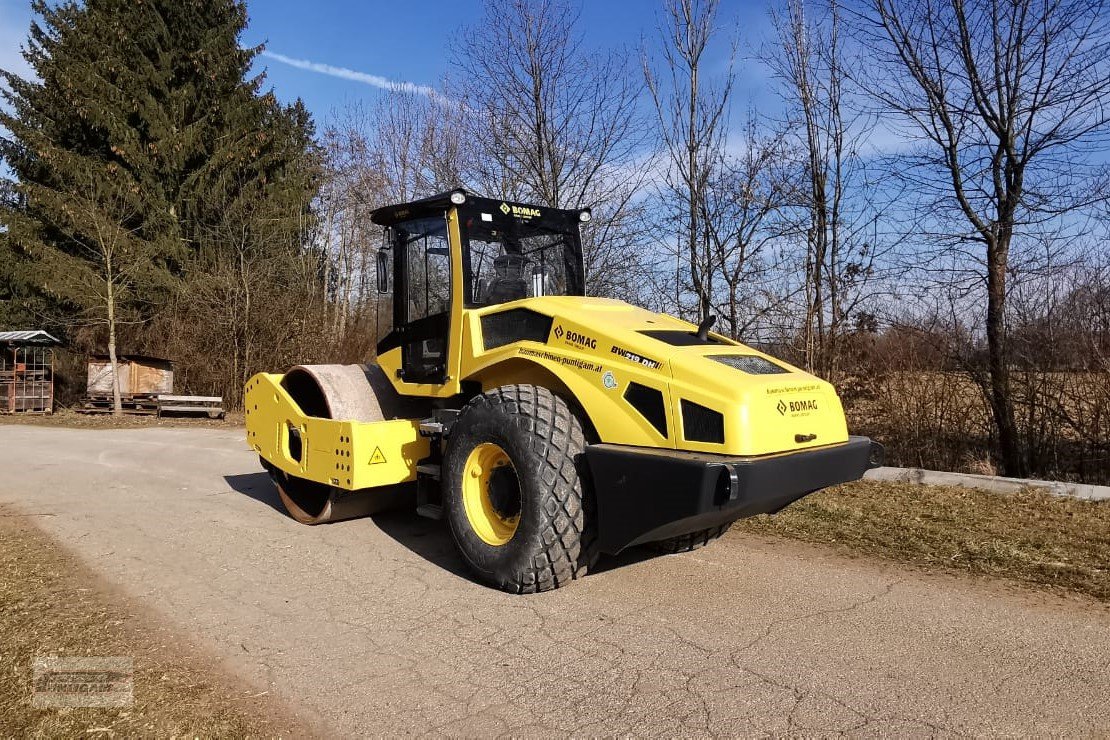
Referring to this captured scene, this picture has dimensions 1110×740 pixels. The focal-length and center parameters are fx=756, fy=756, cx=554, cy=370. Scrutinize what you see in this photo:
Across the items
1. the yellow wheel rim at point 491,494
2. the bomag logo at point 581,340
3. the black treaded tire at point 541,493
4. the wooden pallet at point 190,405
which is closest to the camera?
the black treaded tire at point 541,493

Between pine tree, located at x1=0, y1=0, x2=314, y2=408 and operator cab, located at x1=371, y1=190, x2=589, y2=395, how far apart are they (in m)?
17.7

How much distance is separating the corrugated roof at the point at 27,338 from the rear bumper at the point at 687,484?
2116 cm

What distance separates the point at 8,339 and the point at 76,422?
426 cm

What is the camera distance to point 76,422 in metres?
17.9

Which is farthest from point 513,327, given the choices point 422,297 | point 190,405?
point 190,405

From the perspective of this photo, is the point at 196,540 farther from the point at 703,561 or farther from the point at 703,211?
the point at 703,211

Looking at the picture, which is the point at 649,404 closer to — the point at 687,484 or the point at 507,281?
the point at 687,484

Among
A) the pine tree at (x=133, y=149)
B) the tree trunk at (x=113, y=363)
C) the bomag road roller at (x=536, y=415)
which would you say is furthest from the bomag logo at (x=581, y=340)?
the pine tree at (x=133, y=149)

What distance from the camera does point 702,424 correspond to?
404 centimetres

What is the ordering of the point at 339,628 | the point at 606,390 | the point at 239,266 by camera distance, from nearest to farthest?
the point at 339,628
the point at 606,390
the point at 239,266

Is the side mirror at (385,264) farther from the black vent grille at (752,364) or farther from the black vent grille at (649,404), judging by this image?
the black vent grille at (752,364)

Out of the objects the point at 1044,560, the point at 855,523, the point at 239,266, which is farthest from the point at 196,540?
the point at 239,266

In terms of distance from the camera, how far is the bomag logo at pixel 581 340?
180 inches

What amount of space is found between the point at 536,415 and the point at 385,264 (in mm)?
2272
